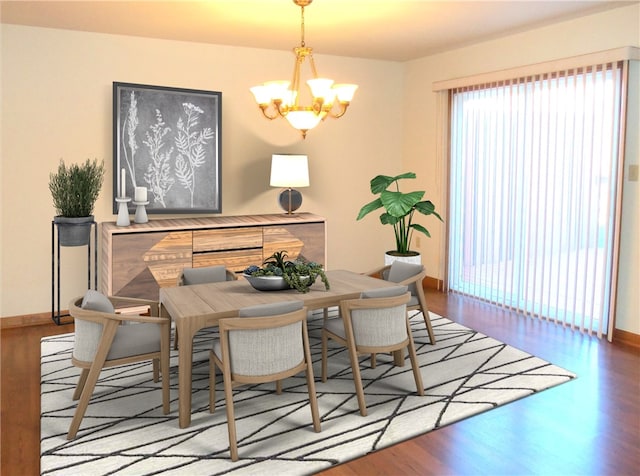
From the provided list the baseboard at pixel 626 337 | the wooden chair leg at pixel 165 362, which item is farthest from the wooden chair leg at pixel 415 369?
the baseboard at pixel 626 337

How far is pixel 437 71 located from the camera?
620 centimetres

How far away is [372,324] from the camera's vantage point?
331 cm

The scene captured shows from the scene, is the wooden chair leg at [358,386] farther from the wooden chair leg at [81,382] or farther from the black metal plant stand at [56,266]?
the black metal plant stand at [56,266]

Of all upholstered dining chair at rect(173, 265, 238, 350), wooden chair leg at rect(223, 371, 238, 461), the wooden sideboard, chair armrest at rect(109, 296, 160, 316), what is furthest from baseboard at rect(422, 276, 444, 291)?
wooden chair leg at rect(223, 371, 238, 461)

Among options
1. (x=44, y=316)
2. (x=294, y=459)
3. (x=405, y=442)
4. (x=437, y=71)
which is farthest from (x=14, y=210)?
(x=437, y=71)

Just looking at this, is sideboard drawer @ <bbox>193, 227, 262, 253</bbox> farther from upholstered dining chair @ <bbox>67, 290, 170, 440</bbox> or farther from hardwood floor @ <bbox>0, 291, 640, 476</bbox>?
upholstered dining chair @ <bbox>67, 290, 170, 440</bbox>

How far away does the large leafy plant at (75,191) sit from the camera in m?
4.58

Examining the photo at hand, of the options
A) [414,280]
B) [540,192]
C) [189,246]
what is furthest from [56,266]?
[540,192]

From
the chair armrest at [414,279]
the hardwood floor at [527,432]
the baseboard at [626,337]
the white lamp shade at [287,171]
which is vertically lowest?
the hardwood floor at [527,432]

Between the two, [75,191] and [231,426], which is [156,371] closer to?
[231,426]

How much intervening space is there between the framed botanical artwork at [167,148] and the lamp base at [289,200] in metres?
0.64

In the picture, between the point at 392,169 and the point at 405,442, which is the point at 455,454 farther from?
the point at 392,169

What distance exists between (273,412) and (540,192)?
3.25m

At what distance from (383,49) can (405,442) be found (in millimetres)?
4207
